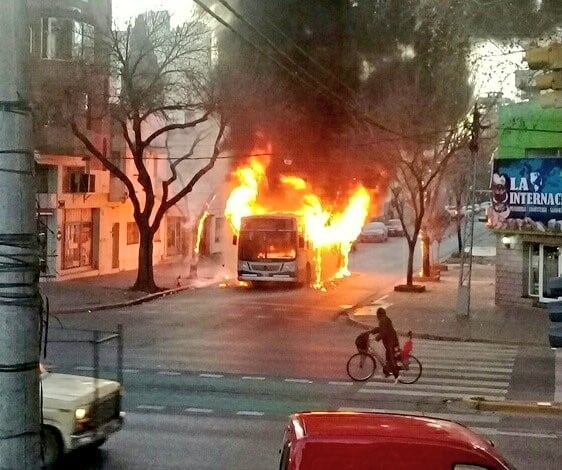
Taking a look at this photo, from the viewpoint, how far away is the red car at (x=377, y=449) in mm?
5422

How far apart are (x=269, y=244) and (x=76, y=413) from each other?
27618 millimetres

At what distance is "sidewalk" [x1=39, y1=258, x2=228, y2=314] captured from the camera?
29.3 meters

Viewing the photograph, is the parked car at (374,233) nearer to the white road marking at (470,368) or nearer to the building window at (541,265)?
the building window at (541,265)

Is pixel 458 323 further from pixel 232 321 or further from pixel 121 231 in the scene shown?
pixel 121 231

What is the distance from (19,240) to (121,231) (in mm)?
39547

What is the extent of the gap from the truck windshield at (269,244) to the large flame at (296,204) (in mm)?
6134

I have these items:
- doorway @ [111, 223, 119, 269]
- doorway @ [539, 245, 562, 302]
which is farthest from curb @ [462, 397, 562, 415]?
doorway @ [111, 223, 119, 269]

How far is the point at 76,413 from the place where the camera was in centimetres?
938

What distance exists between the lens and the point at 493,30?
15.2 meters

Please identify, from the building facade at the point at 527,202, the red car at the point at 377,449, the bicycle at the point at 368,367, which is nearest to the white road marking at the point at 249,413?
the bicycle at the point at 368,367

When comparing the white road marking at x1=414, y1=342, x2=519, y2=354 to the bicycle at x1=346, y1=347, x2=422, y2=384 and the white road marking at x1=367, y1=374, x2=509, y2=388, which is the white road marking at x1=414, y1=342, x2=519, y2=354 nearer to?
the bicycle at x1=346, y1=347, x2=422, y2=384

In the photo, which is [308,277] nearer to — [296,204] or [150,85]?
[296,204]

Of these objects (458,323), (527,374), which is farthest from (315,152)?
(527,374)

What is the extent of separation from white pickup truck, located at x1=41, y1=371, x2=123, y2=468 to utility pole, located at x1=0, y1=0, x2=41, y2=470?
5.06 m
